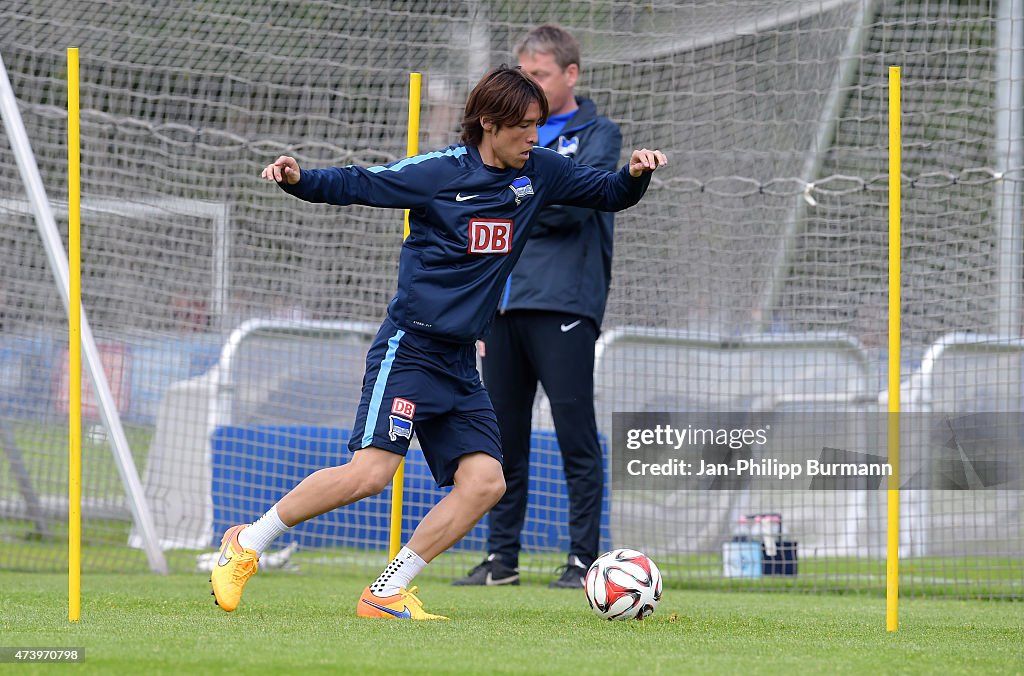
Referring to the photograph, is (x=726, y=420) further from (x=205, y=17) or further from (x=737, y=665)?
(x=737, y=665)

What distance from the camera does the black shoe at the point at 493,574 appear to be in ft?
18.7

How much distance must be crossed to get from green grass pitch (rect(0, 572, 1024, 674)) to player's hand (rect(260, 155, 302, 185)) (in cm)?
134

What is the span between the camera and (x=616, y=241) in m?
7.32

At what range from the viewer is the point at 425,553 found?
4172 mm

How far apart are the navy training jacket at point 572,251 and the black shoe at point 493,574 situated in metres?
1.16

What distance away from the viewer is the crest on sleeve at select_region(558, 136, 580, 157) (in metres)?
5.60

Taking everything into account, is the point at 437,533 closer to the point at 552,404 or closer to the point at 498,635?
the point at 498,635

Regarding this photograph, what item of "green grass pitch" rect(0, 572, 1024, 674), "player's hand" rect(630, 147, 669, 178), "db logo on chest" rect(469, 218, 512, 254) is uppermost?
"player's hand" rect(630, 147, 669, 178)

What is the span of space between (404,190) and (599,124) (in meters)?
1.75

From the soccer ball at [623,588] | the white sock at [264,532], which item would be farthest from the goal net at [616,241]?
the white sock at [264,532]

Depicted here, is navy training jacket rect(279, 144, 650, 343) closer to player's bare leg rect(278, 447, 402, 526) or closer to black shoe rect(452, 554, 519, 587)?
player's bare leg rect(278, 447, 402, 526)

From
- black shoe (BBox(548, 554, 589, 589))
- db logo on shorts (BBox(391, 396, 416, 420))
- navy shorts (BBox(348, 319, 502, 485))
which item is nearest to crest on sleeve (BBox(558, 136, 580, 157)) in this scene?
navy shorts (BBox(348, 319, 502, 485))

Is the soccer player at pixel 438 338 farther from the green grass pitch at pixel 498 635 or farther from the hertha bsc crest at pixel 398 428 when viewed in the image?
the green grass pitch at pixel 498 635
